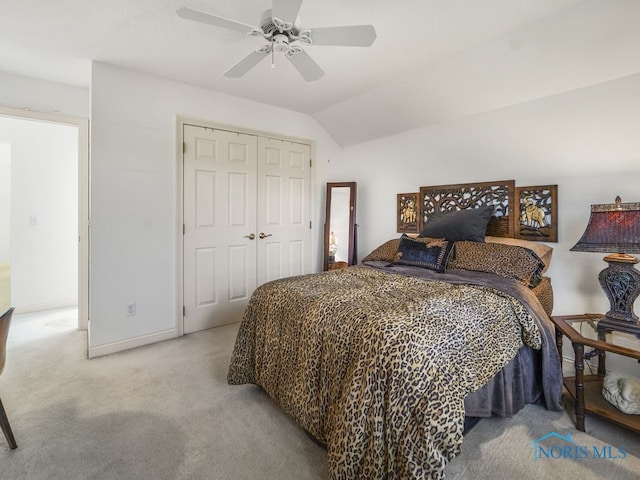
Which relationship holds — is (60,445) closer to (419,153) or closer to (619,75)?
(419,153)

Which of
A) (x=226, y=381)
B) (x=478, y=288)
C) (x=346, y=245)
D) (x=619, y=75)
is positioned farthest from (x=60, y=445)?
(x=619, y=75)

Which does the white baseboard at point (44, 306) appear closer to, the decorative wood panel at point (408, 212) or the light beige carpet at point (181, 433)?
the light beige carpet at point (181, 433)

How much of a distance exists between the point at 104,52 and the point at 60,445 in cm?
269

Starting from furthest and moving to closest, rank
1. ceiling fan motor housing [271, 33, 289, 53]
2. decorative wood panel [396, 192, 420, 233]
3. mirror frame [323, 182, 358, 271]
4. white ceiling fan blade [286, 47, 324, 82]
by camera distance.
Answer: mirror frame [323, 182, 358, 271] → decorative wood panel [396, 192, 420, 233] → white ceiling fan blade [286, 47, 324, 82] → ceiling fan motor housing [271, 33, 289, 53]

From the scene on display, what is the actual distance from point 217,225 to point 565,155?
321cm

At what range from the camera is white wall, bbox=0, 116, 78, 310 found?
3658 millimetres

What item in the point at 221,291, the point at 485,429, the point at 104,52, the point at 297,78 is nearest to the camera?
the point at 485,429

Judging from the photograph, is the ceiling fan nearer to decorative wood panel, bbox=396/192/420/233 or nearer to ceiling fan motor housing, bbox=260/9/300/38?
ceiling fan motor housing, bbox=260/9/300/38

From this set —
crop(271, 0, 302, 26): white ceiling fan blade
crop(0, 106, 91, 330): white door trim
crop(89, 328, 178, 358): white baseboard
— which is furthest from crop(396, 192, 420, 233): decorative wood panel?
crop(0, 106, 91, 330): white door trim

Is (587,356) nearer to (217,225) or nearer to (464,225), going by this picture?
(464,225)

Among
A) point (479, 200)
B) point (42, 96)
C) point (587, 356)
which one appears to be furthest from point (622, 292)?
point (42, 96)

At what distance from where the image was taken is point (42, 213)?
384 centimetres

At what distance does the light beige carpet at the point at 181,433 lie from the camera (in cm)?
144

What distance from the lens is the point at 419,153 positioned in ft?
11.2
